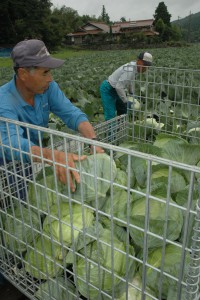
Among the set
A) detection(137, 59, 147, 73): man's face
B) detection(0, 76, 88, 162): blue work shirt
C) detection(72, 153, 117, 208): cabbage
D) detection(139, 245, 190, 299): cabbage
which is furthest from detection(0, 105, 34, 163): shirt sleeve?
detection(137, 59, 147, 73): man's face

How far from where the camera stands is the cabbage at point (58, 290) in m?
1.39

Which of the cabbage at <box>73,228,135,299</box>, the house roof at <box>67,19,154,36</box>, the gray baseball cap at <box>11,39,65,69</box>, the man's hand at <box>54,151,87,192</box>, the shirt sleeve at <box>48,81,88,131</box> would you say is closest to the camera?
the man's hand at <box>54,151,87,192</box>

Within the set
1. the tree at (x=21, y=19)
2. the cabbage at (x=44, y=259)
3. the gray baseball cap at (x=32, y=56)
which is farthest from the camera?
the tree at (x=21, y=19)

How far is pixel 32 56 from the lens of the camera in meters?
1.63

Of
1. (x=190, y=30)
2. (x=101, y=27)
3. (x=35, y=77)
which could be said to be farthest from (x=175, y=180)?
(x=190, y=30)

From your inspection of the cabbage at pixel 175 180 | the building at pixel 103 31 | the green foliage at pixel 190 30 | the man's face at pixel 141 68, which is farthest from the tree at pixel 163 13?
the cabbage at pixel 175 180

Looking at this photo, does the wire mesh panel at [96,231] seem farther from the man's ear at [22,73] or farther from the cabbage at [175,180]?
the man's ear at [22,73]

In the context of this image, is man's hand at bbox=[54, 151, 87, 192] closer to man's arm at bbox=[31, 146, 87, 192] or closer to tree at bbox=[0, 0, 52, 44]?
man's arm at bbox=[31, 146, 87, 192]

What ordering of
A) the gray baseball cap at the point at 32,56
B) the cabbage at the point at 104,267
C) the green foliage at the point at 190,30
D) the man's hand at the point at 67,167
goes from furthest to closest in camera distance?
1. the green foliage at the point at 190,30
2. the gray baseball cap at the point at 32,56
3. the cabbage at the point at 104,267
4. the man's hand at the point at 67,167

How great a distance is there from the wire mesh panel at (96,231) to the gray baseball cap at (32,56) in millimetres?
521

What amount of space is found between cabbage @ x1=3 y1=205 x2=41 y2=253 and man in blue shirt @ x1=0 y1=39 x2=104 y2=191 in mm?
272

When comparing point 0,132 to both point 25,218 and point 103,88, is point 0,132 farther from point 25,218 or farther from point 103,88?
point 103,88

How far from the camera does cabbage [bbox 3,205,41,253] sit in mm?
1439

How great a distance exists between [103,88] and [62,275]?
302cm
